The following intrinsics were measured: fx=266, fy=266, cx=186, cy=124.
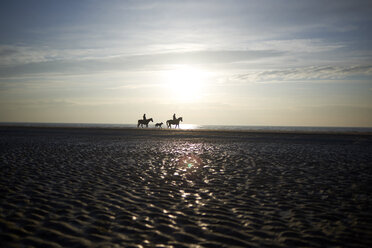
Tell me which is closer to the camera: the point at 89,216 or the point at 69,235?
the point at 69,235

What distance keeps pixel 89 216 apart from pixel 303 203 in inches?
240

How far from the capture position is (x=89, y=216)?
6.64 metres

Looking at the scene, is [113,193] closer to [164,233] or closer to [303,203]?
[164,233]

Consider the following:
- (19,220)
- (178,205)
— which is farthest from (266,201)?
(19,220)

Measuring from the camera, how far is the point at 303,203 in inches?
315

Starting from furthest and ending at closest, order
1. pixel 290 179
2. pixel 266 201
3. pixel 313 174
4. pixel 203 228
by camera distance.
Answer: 1. pixel 313 174
2. pixel 290 179
3. pixel 266 201
4. pixel 203 228

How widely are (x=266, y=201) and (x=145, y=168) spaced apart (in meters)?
7.05

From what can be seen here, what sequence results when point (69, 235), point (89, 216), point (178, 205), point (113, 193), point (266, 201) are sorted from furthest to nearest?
point (113, 193), point (266, 201), point (178, 205), point (89, 216), point (69, 235)

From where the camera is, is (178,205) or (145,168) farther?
(145,168)

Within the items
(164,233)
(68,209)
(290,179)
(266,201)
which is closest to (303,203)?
(266,201)

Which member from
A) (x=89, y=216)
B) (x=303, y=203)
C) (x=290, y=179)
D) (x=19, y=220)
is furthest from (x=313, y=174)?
(x=19, y=220)

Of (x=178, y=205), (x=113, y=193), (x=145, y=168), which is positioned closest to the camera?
(x=178, y=205)

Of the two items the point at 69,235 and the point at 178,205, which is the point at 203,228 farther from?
the point at 69,235

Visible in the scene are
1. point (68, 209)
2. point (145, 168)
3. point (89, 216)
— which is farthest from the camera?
point (145, 168)
